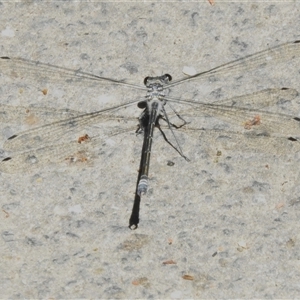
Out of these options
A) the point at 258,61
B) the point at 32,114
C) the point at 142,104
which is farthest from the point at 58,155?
the point at 258,61

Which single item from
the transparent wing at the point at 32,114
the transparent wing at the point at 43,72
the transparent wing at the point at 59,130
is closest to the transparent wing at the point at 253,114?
the transparent wing at the point at 59,130

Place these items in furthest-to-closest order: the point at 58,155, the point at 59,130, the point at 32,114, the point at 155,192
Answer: the point at 32,114 < the point at 59,130 < the point at 58,155 < the point at 155,192

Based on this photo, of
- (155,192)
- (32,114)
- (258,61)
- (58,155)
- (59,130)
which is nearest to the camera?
(155,192)

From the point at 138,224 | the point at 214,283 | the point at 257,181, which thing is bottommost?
the point at 214,283

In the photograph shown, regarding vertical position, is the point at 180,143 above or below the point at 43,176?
above

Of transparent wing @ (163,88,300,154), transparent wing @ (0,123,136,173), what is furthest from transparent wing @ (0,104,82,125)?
transparent wing @ (163,88,300,154)

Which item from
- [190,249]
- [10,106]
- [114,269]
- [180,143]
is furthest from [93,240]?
[10,106]

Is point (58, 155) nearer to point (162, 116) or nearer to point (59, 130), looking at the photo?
point (59, 130)

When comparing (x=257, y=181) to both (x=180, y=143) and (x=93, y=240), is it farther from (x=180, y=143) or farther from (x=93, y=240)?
(x=93, y=240)
